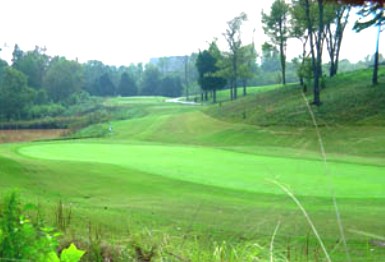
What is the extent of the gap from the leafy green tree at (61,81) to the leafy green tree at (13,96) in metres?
21.9

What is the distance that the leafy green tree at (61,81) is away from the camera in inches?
3868

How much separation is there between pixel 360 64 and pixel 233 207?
419 ft

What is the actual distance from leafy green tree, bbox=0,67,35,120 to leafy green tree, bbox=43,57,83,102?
21.9 m

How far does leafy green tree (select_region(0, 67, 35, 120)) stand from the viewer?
73.2m

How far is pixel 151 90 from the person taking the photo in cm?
11831

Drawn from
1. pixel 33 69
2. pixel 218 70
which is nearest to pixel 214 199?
pixel 218 70

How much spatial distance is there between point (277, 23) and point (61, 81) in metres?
59.0

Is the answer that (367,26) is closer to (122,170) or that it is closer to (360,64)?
(122,170)

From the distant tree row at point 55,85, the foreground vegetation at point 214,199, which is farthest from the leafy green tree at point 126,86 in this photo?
the foreground vegetation at point 214,199

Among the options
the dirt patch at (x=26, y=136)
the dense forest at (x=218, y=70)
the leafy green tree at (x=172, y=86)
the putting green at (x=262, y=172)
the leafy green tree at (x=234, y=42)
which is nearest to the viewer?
the putting green at (x=262, y=172)

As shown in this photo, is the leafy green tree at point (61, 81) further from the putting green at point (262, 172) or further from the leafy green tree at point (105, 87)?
the putting green at point (262, 172)

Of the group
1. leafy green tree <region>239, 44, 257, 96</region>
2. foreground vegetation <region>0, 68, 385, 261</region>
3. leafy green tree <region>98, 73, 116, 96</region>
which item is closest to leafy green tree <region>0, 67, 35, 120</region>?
leafy green tree <region>239, 44, 257, 96</region>

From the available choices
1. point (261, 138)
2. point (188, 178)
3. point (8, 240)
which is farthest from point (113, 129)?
point (8, 240)

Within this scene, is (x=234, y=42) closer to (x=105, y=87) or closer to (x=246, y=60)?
(x=246, y=60)
